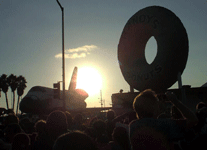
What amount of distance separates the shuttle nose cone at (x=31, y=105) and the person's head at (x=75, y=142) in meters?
28.4

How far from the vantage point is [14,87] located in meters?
54.0

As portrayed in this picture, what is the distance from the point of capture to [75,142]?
1.41 meters

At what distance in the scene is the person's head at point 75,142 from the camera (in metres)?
1.41

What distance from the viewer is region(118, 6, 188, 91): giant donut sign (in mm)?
13234

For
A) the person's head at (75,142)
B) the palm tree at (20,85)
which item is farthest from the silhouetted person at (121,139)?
the palm tree at (20,85)

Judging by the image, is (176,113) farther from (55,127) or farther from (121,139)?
(55,127)

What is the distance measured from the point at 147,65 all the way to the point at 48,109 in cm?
2078

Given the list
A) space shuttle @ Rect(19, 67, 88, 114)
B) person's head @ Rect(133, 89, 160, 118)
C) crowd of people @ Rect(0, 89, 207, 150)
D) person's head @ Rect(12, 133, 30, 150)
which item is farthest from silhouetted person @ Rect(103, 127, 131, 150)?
space shuttle @ Rect(19, 67, 88, 114)

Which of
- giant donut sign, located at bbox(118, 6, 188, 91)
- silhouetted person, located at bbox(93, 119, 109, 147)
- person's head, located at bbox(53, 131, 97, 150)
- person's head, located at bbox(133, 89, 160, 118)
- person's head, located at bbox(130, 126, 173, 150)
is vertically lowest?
silhouetted person, located at bbox(93, 119, 109, 147)

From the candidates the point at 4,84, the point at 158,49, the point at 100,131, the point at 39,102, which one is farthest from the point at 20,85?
the point at 100,131

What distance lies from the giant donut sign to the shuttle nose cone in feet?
56.0

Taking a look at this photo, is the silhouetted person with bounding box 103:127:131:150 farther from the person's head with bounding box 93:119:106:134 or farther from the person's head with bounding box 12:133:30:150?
the person's head with bounding box 93:119:106:134

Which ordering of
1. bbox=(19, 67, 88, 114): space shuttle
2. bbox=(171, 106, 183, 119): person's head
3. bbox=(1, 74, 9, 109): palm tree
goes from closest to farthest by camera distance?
bbox=(171, 106, 183, 119): person's head < bbox=(19, 67, 88, 114): space shuttle < bbox=(1, 74, 9, 109): palm tree

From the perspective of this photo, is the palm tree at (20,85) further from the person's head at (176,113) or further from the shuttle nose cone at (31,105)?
the person's head at (176,113)
